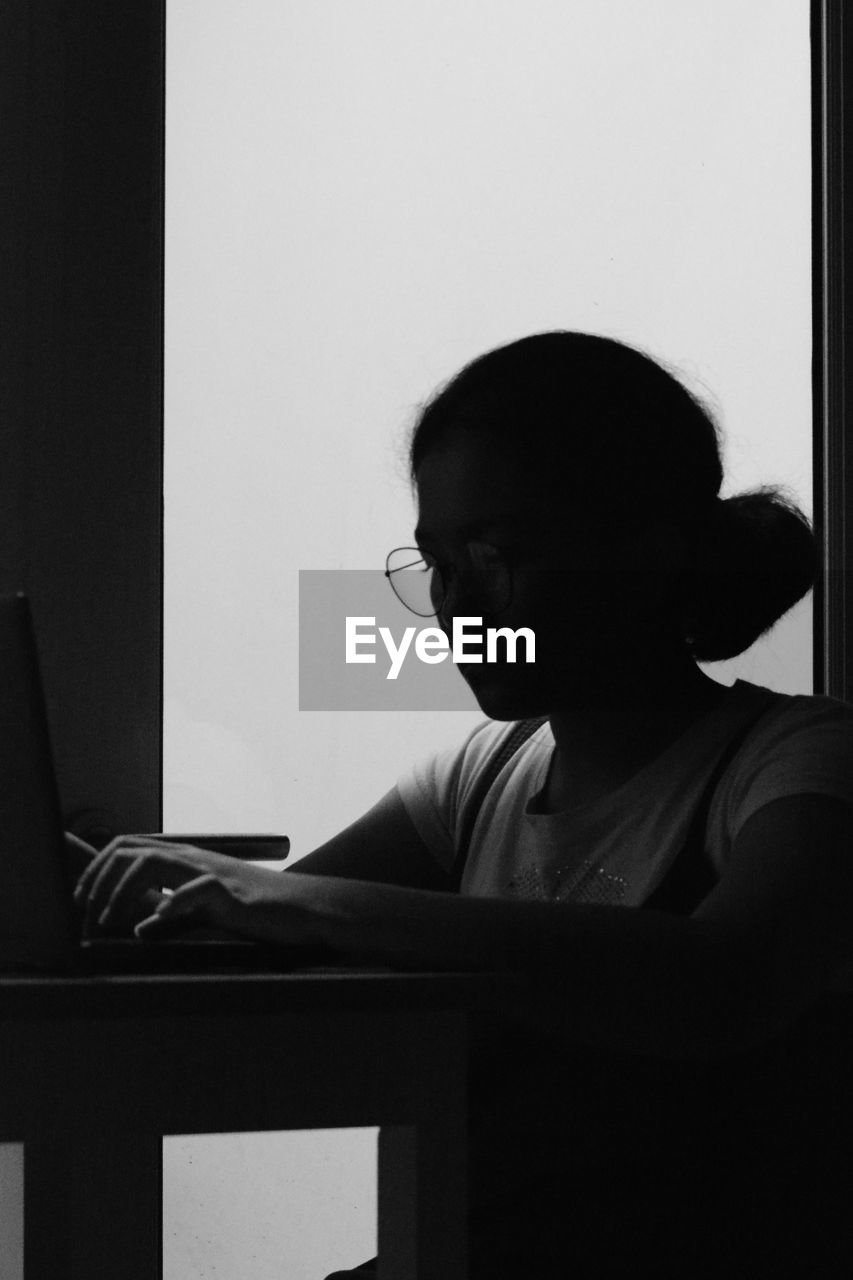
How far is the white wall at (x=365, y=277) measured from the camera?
1.86 m

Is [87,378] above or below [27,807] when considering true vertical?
above

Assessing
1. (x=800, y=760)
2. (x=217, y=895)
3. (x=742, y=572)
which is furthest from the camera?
(x=742, y=572)

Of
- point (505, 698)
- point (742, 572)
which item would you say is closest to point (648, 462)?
point (742, 572)

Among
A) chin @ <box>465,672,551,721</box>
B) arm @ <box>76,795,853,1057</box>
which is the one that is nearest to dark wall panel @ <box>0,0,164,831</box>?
chin @ <box>465,672,551,721</box>

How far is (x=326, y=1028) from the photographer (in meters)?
0.74

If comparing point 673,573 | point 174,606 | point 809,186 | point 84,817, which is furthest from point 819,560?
point 84,817

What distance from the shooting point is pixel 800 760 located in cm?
107

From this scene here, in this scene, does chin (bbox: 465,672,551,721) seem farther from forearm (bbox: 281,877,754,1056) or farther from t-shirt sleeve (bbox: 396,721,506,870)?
forearm (bbox: 281,877,754,1056)

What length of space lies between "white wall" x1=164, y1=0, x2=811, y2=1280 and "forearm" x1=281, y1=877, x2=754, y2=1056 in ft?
3.31

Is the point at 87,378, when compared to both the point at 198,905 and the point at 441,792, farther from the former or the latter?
the point at 198,905

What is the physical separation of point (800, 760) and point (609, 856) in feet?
0.73

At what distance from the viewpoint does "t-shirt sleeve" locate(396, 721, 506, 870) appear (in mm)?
1500

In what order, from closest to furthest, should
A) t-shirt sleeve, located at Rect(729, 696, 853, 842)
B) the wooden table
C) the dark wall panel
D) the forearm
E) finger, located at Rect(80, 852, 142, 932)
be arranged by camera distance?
the wooden table < the forearm < finger, located at Rect(80, 852, 142, 932) < t-shirt sleeve, located at Rect(729, 696, 853, 842) < the dark wall panel

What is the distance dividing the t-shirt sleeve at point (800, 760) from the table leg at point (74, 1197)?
1.69ft
